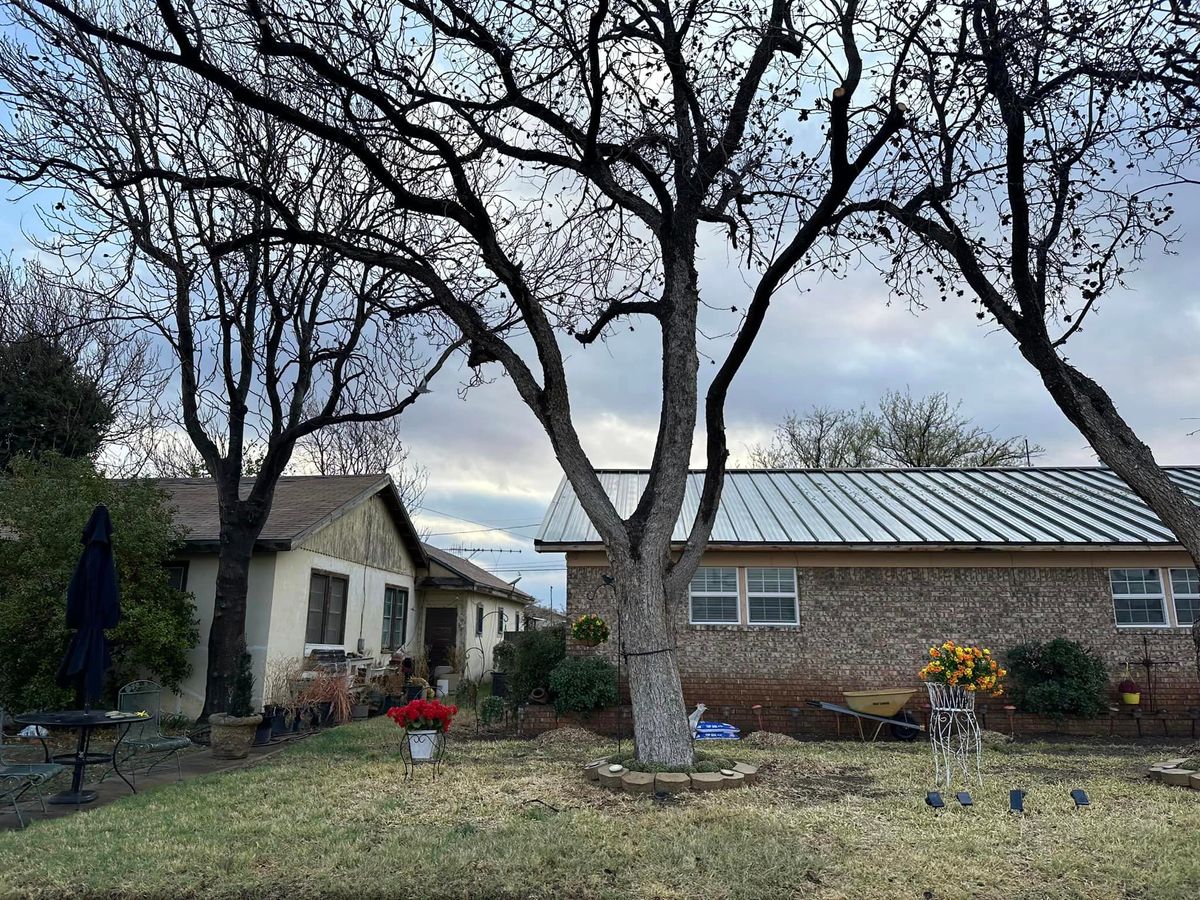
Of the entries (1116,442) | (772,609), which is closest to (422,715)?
(772,609)

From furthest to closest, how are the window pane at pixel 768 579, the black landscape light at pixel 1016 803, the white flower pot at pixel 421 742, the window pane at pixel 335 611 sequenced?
1. the window pane at pixel 335 611
2. the window pane at pixel 768 579
3. the white flower pot at pixel 421 742
4. the black landscape light at pixel 1016 803

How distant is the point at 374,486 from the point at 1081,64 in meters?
13.8

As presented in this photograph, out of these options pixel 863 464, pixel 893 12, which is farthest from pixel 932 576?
pixel 863 464

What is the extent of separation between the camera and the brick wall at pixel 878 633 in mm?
11570

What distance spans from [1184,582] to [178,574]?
16344mm

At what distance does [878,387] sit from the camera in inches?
1068

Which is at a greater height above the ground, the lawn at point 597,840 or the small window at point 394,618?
the small window at point 394,618

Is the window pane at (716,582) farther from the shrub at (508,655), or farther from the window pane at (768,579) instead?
the shrub at (508,655)

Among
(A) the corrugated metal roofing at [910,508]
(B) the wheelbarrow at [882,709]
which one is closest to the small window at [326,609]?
(A) the corrugated metal roofing at [910,508]

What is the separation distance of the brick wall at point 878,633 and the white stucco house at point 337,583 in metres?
5.06

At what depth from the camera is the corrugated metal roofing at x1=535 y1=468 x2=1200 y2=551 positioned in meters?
11.9

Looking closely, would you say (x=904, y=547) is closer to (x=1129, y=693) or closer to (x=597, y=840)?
(x=1129, y=693)

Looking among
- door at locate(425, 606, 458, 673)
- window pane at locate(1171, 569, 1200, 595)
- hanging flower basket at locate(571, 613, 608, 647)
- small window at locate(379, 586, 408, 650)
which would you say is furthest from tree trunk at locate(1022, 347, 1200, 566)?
door at locate(425, 606, 458, 673)

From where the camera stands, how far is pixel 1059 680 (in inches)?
432
